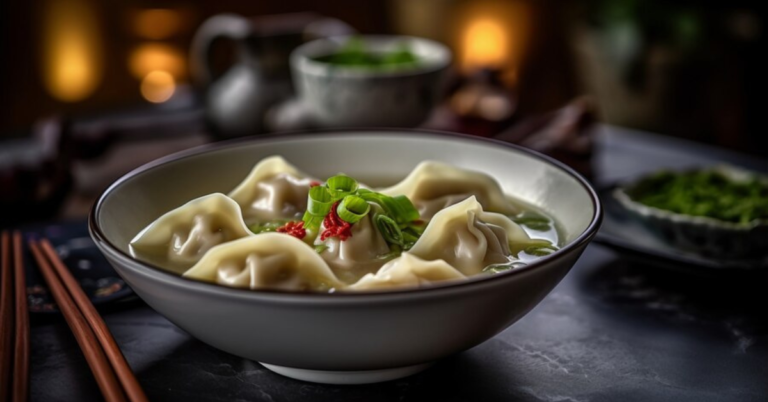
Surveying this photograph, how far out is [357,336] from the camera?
1.27 metres

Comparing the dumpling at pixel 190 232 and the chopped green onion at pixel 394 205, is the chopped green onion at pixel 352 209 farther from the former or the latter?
the dumpling at pixel 190 232

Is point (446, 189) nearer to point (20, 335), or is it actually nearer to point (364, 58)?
point (20, 335)

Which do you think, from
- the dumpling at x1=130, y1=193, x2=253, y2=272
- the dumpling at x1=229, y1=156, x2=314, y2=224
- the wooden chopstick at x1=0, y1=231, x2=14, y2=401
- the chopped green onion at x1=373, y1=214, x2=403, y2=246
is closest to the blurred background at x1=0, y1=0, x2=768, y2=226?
the wooden chopstick at x1=0, y1=231, x2=14, y2=401

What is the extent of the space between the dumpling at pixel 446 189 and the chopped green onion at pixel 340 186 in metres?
0.25

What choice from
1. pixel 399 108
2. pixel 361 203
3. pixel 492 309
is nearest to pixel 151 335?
pixel 361 203

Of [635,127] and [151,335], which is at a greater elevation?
[151,335]

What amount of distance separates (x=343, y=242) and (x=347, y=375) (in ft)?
0.89

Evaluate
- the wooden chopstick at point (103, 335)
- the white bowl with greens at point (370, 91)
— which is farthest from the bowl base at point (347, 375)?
the white bowl with greens at point (370, 91)

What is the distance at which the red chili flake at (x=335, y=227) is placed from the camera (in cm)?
162

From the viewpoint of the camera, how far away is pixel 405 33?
695 cm

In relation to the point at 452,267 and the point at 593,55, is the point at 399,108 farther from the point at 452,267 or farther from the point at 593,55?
the point at 593,55

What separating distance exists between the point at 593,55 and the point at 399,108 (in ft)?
7.65

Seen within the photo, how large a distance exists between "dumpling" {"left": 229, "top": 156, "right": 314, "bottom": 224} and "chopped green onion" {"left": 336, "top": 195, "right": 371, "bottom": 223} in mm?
275

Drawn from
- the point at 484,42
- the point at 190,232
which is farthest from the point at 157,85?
the point at 190,232
